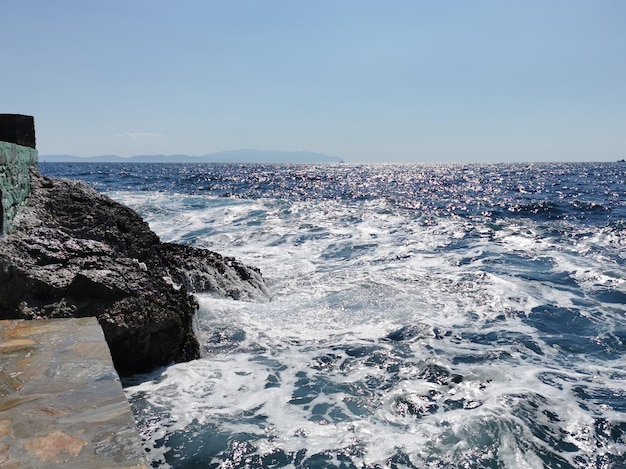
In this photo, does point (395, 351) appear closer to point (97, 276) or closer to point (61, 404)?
point (97, 276)

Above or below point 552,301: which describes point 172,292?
above

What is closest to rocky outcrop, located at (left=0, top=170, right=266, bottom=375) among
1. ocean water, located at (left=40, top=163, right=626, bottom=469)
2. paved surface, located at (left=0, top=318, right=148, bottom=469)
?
ocean water, located at (left=40, top=163, right=626, bottom=469)

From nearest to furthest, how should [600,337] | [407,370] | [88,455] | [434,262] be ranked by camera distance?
[88,455]
[407,370]
[600,337]
[434,262]

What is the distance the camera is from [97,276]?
511 centimetres

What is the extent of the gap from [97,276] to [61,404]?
2.45m

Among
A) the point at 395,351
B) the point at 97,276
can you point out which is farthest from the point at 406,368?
the point at 97,276

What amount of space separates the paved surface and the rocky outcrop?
0.60 metres

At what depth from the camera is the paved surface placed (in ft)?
7.82

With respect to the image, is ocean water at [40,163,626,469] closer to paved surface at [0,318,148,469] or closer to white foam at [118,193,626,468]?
white foam at [118,193,626,468]

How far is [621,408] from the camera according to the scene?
477cm

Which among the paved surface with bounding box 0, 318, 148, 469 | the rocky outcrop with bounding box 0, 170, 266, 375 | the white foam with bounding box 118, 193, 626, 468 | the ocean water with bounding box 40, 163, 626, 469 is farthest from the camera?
the rocky outcrop with bounding box 0, 170, 266, 375

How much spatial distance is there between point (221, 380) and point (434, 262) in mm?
7614

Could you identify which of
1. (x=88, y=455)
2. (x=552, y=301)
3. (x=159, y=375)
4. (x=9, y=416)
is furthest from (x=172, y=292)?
(x=552, y=301)

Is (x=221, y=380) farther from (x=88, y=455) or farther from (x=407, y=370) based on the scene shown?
(x=88, y=455)
